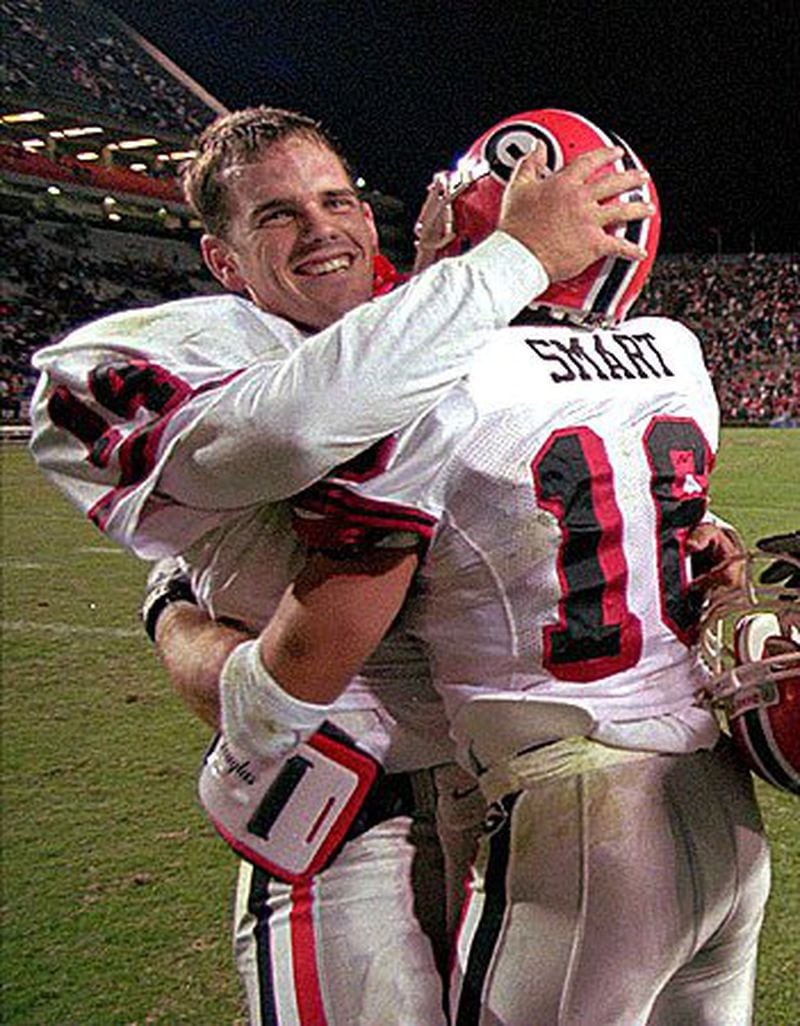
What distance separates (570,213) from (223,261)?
56 centimetres

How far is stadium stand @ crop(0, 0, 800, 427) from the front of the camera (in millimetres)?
22859

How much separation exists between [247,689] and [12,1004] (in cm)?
141

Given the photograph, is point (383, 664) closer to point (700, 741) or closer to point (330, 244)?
point (700, 741)

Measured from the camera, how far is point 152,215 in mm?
25766

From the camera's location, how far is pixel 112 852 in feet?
10.2

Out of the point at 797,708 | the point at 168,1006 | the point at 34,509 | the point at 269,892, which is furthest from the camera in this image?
the point at 34,509

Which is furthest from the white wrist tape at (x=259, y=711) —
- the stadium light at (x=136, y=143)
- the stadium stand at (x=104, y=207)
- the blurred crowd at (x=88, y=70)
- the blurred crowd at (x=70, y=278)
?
the stadium light at (x=136, y=143)

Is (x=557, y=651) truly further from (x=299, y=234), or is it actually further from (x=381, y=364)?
(x=299, y=234)

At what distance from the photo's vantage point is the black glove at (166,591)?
171 centimetres

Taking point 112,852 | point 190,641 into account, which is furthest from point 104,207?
point 190,641

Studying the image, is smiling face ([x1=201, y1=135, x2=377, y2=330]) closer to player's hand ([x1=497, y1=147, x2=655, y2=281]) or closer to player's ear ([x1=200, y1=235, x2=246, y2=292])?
player's ear ([x1=200, y1=235, x2=246, y2=292])

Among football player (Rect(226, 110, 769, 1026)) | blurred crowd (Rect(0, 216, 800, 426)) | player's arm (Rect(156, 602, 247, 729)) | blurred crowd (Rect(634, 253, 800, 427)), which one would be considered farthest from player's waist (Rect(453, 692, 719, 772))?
blurred crowd (Rect(634, 253, 800, 427))

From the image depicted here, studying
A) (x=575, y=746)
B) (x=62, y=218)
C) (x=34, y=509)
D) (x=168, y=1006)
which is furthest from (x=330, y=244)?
(x=62, y=218)

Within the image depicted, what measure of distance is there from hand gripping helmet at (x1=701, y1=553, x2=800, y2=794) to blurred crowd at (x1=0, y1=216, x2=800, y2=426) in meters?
18.0
